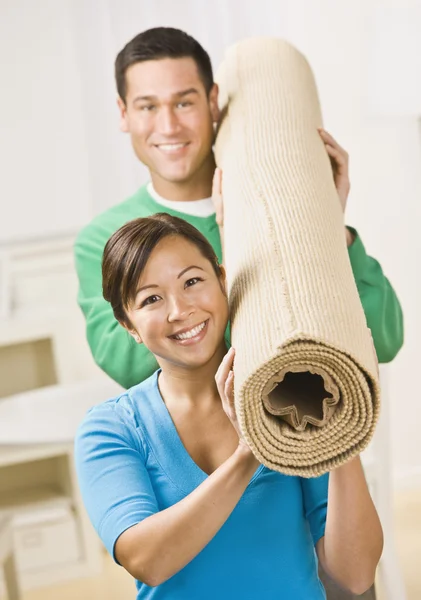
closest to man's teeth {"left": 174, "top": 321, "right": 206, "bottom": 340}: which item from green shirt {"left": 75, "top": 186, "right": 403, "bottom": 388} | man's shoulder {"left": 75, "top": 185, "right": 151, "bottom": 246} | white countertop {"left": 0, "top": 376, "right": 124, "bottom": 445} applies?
green shirt {"left": 75, "top": 186, "right": 403, "bottom": 388}

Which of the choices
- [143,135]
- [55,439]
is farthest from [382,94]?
[143,135]

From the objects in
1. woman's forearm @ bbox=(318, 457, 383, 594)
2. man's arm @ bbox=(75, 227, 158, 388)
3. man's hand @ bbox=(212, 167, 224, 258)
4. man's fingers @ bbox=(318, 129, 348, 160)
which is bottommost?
woman's forearm @ bbox=(318, 457, 383, 594)

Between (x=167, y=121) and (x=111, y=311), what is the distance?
0.17 metres

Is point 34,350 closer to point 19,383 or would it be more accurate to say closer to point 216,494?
point 19,383

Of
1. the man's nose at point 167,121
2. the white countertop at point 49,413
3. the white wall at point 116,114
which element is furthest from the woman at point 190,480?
Result: the white wall at point 116,114

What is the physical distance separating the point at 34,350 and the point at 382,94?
0.90m

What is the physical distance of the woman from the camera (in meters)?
0.62

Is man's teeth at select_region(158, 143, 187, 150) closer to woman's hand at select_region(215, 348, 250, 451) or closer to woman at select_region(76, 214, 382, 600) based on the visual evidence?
woman at select_region(76, 214, 382, 600)

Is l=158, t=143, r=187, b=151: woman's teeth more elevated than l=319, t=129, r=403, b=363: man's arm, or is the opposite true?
l=158, t=143, r=187, b=151: woman's teeth

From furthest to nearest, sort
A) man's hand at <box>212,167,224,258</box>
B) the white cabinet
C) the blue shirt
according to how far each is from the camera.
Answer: the white cabinet < man's hand at <box>212,167,224,258</box> < the blue shirt

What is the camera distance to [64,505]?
2.07m

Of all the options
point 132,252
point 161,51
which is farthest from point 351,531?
point 161,51

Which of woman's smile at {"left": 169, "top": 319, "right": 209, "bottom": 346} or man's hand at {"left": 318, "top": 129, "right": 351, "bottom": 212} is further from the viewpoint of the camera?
man's hand at {"left": 318, "top": 129, "right": 351, "bottom": 212}

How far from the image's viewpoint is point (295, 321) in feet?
1.75
